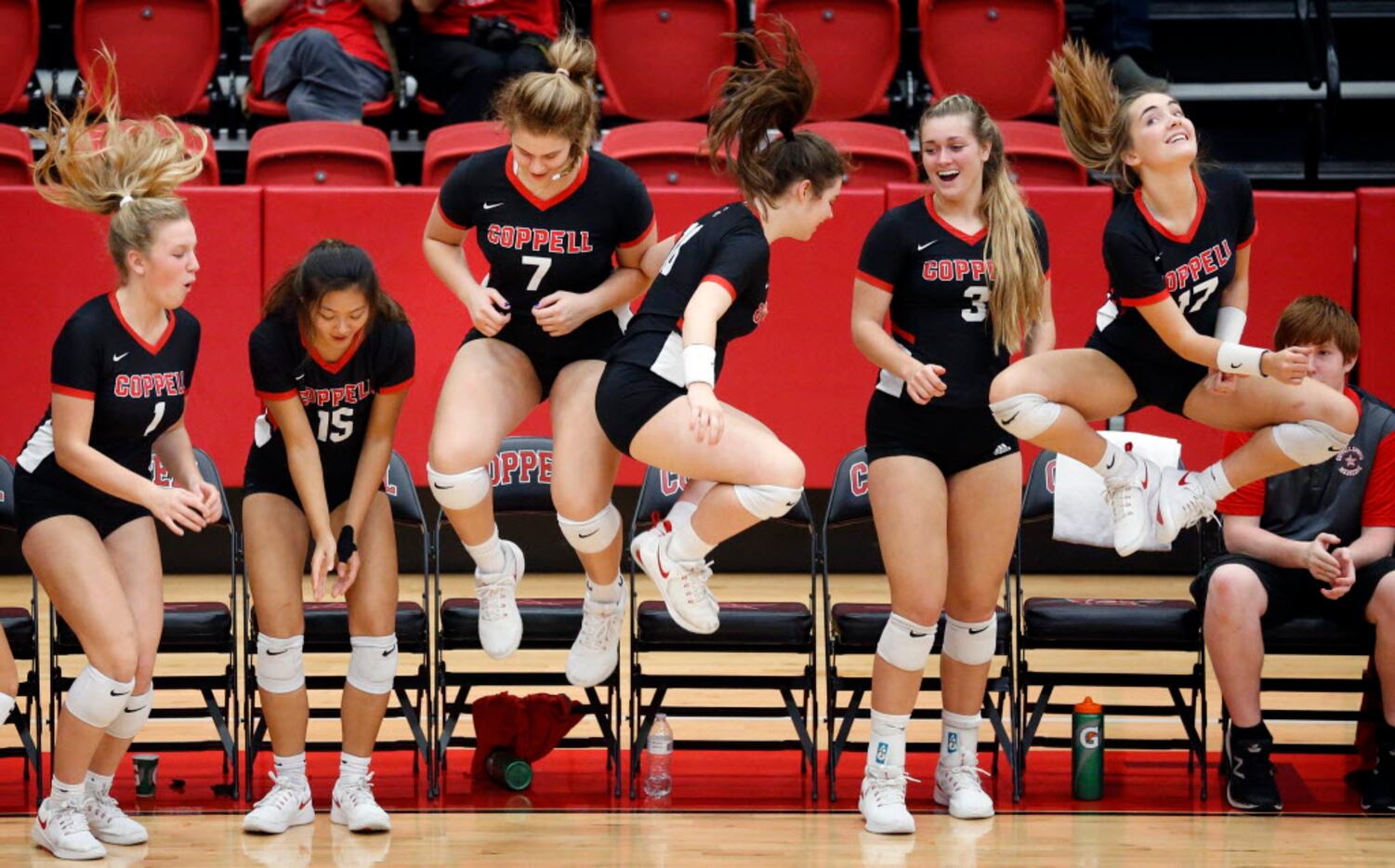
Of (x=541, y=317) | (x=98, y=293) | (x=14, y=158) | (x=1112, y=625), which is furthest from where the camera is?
(x=14, y=158)

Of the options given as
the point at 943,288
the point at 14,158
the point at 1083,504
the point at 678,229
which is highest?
the point at 14,158

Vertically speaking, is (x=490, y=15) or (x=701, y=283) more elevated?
(x=490, y=15)

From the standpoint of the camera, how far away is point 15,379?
304 inches

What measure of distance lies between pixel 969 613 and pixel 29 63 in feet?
18.6

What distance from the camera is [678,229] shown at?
777cm

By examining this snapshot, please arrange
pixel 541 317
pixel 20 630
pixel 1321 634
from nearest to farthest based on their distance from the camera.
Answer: pixel 541 317 < pixel 20 630 < pixel 1321 634

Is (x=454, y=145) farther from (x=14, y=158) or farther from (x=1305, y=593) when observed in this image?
(x=1305, y=593)

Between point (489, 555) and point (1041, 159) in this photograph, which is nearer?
point (489, 555)

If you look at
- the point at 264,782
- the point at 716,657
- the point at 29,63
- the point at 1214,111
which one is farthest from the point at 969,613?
the point at 29,63

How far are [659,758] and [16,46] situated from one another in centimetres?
518

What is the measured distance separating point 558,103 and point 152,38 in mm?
4541

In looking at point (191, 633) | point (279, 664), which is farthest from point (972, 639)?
point (191, 633)

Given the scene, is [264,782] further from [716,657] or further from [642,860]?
[716,657]

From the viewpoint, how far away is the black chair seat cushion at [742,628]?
5512 mm
